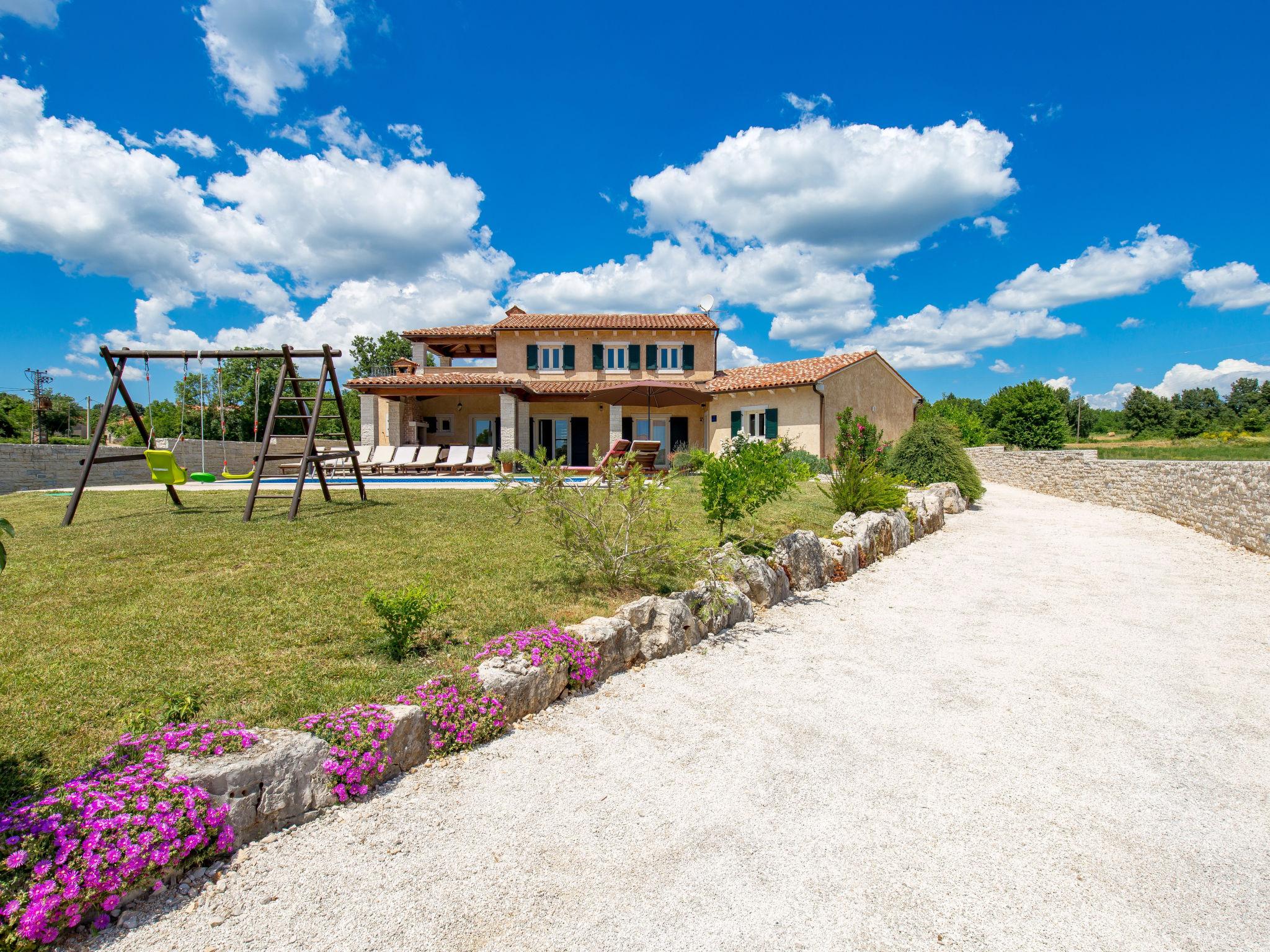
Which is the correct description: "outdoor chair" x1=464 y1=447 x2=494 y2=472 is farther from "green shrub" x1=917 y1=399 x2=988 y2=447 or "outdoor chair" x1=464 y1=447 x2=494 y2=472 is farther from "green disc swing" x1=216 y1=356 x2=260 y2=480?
"green shrub" x1=917 y1=399 x2=988 y2=447

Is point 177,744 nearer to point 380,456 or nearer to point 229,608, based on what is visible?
point 229,608

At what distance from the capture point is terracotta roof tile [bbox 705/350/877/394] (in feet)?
73.5

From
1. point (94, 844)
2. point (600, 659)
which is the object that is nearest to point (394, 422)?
point (600, 659)

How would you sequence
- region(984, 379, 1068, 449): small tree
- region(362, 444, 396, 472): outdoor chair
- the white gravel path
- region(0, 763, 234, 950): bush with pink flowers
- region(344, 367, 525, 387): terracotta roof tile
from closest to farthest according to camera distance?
1. region(0, 763, 234, 950): bush with pink flowers
2. the white gravel path
3. region(362, 444, 396, 472): outdoor chair
4. region(344, 367, 525, 387): terracotta roof tile
5. region(984, 379, 1068, 449): small tree

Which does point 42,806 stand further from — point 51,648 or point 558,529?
point 558,529

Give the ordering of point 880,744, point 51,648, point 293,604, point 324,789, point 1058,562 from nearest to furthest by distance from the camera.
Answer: point 324,789 < point 880,744 < point 51,648 < point 293,604 < point 1058,562

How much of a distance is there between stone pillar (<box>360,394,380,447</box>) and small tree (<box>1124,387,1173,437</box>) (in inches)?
2156

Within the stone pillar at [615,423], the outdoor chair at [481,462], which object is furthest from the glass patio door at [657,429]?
the outdoor chair at [481,462]

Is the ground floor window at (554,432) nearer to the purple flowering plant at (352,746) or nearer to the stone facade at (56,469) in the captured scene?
the stone facade at (56,469)

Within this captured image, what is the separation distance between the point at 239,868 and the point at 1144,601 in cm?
841

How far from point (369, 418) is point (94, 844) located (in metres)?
23.9

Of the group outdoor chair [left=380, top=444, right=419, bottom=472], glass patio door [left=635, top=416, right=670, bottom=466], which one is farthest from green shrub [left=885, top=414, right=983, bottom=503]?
outdoor chair [left=380, top=444, right=419, bottom=472]

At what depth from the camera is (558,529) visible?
19.0 ft

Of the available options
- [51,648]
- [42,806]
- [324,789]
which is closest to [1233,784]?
[324,789]
